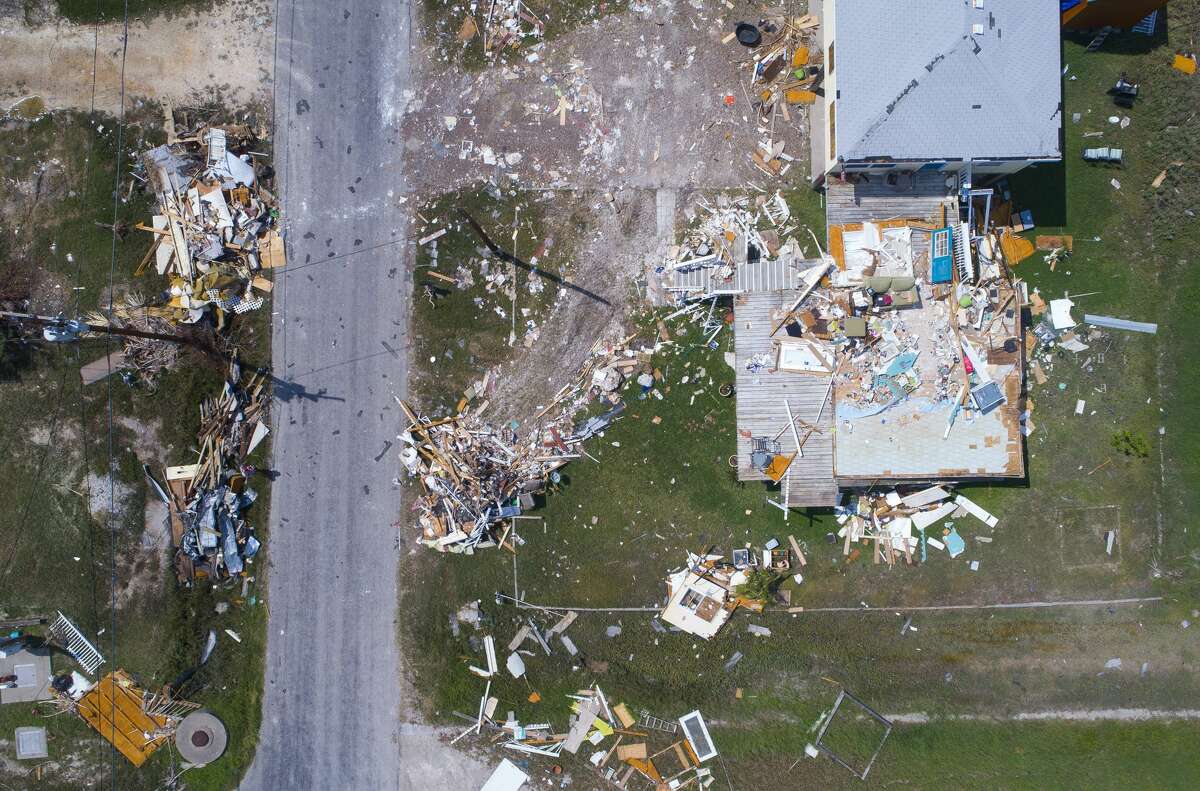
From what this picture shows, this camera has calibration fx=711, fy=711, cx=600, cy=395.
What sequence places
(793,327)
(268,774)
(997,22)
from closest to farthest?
(997,22) → (793,327) → (268,774)

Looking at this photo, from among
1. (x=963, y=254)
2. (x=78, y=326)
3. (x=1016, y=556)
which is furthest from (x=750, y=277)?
(x=78, y=326)

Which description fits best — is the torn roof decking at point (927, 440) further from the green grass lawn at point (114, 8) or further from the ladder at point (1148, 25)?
the green grass lawn at point (114, 8)

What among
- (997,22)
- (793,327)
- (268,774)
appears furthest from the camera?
(268,774)

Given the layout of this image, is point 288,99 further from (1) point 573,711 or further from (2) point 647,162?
(1) point 573,711

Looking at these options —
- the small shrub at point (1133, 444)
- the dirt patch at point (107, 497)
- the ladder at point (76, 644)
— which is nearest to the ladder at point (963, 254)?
the small shrub at point (1133, 444)

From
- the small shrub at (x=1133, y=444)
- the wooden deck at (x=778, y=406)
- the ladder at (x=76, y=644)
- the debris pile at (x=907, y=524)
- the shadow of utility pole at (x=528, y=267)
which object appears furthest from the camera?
the ladder at (x=76, y=644)

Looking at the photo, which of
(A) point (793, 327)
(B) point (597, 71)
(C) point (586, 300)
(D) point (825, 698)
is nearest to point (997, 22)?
(A) point (793, 327)

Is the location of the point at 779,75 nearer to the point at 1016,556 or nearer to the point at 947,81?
the point at 947,81
